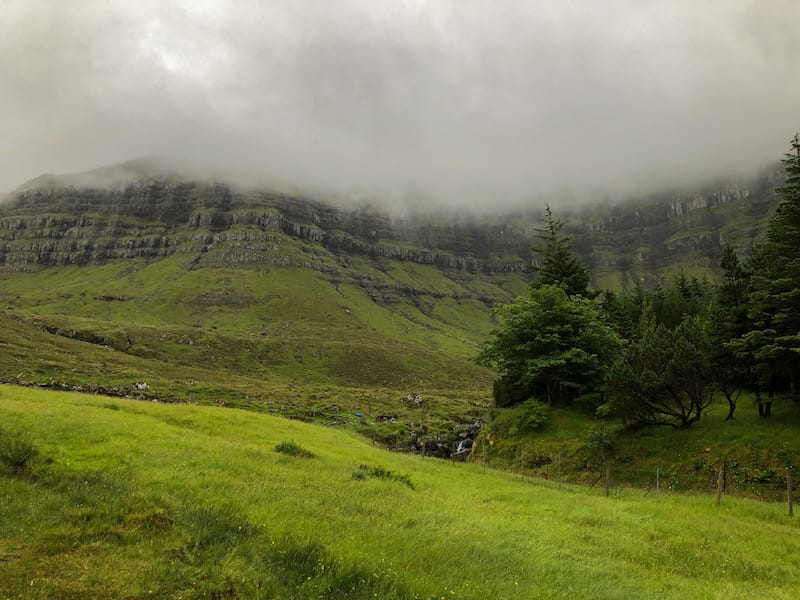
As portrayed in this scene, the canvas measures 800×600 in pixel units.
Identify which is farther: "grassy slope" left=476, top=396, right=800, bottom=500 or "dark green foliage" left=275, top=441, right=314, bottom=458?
"grassy slope" left=476, top=396, right=800, bottom=500

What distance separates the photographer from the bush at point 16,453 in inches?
552

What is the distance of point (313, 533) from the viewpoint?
11477 mm

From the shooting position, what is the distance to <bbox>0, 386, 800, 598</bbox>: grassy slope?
927 centimetres

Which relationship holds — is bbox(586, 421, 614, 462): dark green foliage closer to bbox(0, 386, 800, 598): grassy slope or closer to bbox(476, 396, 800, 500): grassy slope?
bbox(476, 396, 800, 500): grassy slope

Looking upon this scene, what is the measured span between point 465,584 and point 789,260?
33.3m

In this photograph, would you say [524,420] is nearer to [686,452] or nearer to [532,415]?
[532,415]

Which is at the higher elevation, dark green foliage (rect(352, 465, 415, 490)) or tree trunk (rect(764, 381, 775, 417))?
tree trunk (rect(764, 381, 775, 417))

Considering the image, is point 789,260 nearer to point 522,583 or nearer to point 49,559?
point 522,583

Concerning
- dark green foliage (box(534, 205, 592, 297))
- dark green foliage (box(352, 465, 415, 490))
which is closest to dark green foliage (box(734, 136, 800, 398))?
dark green foliage (box(534, 205, 592, 297))

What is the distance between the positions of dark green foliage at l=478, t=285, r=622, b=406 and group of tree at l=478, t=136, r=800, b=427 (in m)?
0.10

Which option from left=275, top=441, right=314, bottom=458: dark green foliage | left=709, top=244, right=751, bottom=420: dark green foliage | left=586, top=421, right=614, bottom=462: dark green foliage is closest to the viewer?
left=275, top=441, right=314, bottom=458: dark green foliage

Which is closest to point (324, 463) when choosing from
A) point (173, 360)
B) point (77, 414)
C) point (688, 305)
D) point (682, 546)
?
point (77, 414)

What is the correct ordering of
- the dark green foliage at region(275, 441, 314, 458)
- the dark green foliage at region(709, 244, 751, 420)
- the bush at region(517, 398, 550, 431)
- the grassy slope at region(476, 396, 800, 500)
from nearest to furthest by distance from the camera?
the dark green foliage at region(275, 441, 314, 458) < the grassy slope at region(476, 396, 800, 500) < the dark green foliage at region(709, 244, 751, 420) < the bush at region(517, 398, 550, 431)

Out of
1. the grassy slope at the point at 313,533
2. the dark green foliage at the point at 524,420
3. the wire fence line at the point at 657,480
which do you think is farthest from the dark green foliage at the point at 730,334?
the grassy slope at the point at 313,533
